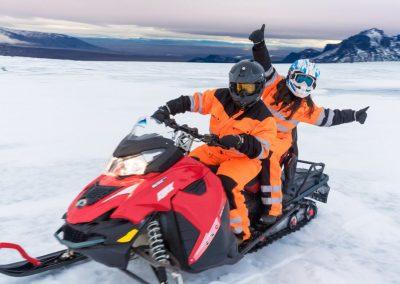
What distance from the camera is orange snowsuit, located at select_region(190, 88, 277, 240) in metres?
3.49

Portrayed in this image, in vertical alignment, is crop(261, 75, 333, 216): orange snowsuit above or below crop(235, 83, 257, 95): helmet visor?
below

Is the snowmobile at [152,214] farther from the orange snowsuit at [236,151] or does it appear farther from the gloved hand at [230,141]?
the orange snowsuit at [236,151]

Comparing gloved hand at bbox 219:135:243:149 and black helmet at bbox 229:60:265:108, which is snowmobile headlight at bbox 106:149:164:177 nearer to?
gloved hand at bbox 219:135:243:149

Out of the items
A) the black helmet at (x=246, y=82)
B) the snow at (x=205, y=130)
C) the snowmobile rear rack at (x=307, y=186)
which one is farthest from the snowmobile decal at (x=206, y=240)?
the snowmobile rear rack at (x=307, y=186)

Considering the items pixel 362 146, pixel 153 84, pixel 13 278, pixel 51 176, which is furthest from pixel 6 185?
pixel 153 84

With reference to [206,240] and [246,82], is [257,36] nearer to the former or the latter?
[246,82]

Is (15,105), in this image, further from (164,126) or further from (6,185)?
(164,126)

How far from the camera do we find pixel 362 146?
851cm

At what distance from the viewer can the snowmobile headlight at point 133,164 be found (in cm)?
289

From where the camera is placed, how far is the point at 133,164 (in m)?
2.90

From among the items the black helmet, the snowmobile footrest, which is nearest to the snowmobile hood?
the snowmobile footrest

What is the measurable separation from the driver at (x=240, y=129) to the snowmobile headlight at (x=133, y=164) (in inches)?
17.9

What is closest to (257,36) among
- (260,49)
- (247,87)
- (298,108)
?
(260,49)

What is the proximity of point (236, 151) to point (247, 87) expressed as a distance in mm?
518
